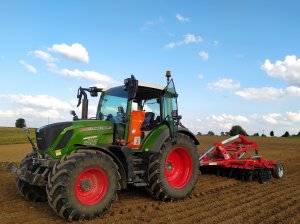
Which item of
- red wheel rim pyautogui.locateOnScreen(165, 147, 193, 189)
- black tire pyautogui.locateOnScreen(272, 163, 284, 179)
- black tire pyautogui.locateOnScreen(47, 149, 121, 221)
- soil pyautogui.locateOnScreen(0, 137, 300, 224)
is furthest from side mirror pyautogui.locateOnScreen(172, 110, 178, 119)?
black tire pyautogui.locateOnScreen(272, 163, 284, 179)

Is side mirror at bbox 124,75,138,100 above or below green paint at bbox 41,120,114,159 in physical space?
above

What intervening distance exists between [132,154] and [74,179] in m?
1.66

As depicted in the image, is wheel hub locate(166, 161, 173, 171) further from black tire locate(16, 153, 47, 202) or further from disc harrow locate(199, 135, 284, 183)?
black tire locate(16, 153, 47, 202)

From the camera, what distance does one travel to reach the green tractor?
5.94m

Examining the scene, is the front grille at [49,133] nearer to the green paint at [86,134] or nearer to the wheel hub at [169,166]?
the green paint at [86,134]

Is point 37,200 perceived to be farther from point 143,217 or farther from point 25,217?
point 143,217

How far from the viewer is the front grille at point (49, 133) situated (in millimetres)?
6539

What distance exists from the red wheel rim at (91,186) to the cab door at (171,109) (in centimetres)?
203

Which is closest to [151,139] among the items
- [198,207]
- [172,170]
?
[172,170]

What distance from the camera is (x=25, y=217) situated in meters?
6.30

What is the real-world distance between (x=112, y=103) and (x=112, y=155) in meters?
1.63

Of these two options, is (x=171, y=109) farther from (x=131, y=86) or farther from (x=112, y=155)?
(x=112, y=155)

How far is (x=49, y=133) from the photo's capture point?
21.6 ft

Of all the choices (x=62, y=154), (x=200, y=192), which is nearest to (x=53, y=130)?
(x=62, y=154)
